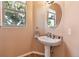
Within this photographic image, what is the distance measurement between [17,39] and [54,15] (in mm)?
592

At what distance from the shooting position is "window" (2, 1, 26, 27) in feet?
5.56

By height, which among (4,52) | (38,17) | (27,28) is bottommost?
(4,52)

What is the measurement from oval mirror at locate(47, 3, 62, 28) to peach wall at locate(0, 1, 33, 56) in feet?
0.85

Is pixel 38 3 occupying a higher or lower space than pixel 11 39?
higher

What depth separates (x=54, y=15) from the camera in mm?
1799

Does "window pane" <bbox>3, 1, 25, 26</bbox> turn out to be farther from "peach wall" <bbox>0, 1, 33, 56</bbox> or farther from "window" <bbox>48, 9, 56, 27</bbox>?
"window" <bbox>48, 9, 56, 27</bbox>

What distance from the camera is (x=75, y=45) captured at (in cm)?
183

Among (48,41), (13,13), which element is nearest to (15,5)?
(13,13)

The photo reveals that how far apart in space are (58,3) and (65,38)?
49cm

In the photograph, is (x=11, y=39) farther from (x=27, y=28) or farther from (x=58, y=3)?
(x=58, y=3)

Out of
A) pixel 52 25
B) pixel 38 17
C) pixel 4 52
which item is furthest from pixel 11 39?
pixel 52 25

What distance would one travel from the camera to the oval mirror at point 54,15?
179 cm

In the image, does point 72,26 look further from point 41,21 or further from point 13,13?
Result: point 13,13

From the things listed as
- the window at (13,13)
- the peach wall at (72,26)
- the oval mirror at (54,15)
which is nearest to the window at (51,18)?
the oval mirror at (54,15)
